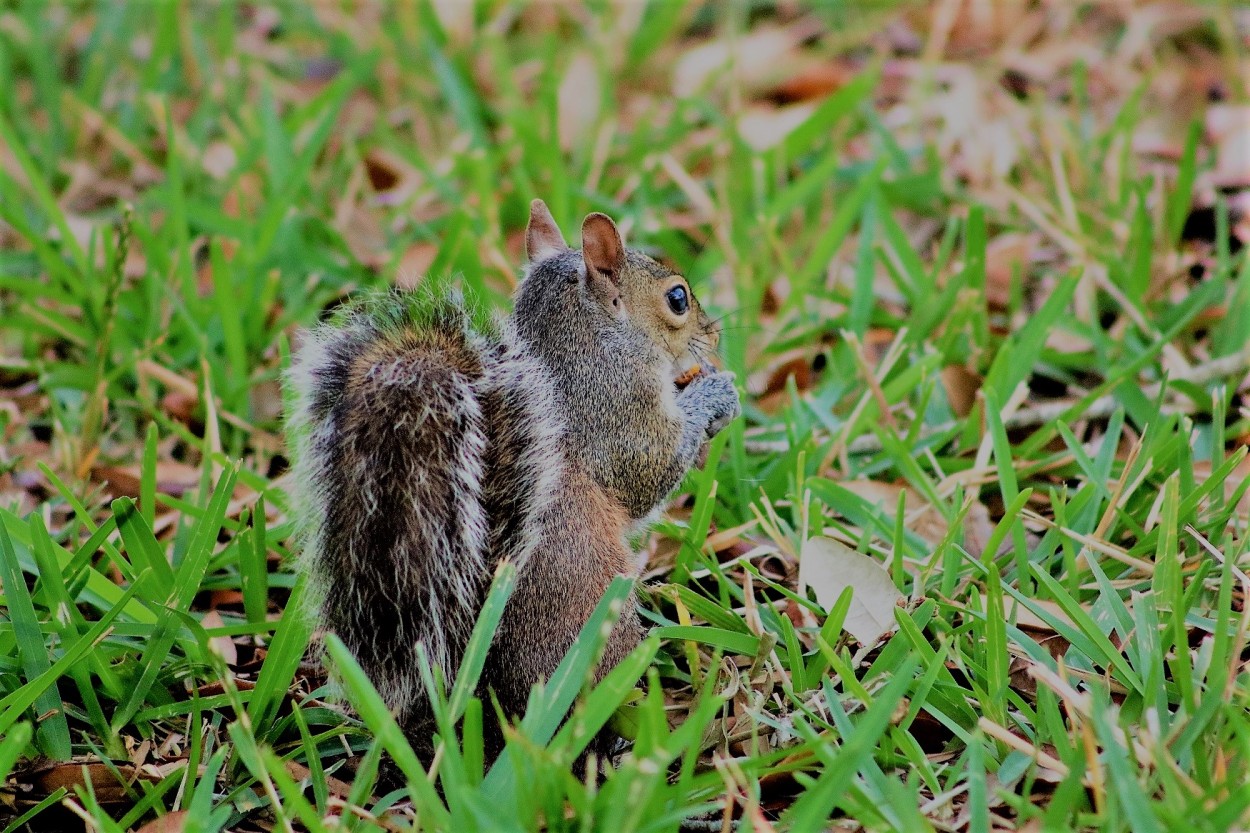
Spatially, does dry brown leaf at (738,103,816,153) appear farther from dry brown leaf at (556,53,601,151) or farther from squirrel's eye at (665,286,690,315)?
squirrel's eye at (665,286,690,315)

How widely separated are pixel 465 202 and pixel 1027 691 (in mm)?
2562

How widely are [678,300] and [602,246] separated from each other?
274 millimetres

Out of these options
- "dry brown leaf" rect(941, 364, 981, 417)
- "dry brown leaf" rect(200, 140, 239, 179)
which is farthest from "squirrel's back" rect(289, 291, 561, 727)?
"dry brown leaf" rect(200, 140, 239, 179)

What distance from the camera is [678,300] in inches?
121

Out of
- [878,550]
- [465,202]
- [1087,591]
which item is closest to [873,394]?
[878,550]

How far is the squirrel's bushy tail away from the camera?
232 centimetres

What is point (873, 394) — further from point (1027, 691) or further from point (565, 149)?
point (565, 149)

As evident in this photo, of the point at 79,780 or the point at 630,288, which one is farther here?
the point at 630,288

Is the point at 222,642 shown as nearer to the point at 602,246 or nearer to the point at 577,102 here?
the point at 602,246

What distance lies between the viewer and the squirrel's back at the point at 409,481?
2.33 metres

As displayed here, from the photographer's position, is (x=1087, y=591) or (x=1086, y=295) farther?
(x=1086, y=295)

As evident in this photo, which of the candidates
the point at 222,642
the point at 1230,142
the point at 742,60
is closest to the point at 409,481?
the point at 222,642

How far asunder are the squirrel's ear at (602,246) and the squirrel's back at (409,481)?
0.40 meters

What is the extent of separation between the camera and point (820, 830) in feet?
7.26
